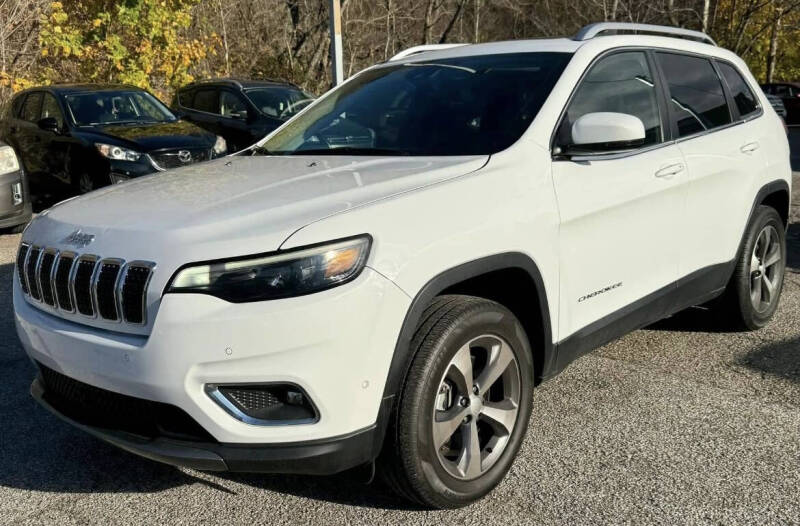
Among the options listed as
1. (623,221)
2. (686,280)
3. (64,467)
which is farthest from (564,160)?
(64,467)

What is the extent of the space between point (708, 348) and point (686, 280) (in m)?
0.79

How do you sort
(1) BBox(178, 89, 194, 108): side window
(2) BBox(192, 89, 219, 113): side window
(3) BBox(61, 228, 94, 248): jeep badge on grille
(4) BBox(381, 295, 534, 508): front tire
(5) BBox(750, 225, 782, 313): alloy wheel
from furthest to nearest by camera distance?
(1) BBox(178, 89, 194, 108): side window < (2) BBox(192, 89, 219, 113): side window < (5) BBox(750, 225, 782, 313): alloy wheel < (3) BBox(61, 228, 94, 248): jeep badge on grille < (4) BBox(381, 295, 534, 508): front tire

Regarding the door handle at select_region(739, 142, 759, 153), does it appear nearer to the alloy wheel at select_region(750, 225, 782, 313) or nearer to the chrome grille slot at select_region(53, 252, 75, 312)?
the alloy wheel at select_region(750, 225, 782, 313)

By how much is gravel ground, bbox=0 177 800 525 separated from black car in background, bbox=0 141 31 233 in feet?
14.3

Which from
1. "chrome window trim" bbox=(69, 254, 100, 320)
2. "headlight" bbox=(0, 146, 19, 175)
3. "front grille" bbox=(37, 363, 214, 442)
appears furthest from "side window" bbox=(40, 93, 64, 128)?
"chrome window trim" bbox=(69, 254, 100, 320)

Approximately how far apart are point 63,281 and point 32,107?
8.95 metres

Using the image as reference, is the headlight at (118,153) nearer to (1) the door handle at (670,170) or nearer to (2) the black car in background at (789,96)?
(1) the door handle at (670,170)

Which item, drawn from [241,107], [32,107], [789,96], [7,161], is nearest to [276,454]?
[7,161]

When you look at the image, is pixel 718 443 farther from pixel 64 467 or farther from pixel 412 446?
pixel 64 467

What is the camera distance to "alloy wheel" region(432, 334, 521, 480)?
2861 millimetres

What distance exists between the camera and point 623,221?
140 inches

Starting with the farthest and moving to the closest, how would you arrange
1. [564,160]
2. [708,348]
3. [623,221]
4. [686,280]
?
[708,348] → [686,280] → [623,221] → [564,160]

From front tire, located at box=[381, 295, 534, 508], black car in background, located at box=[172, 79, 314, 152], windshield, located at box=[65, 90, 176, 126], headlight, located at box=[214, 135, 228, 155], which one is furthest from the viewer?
black car in background, located at box=[172, 79, 314, 152]

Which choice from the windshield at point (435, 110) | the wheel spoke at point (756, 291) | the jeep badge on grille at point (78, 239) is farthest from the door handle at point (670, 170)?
the jeep badge on grille at point (78, 239)
